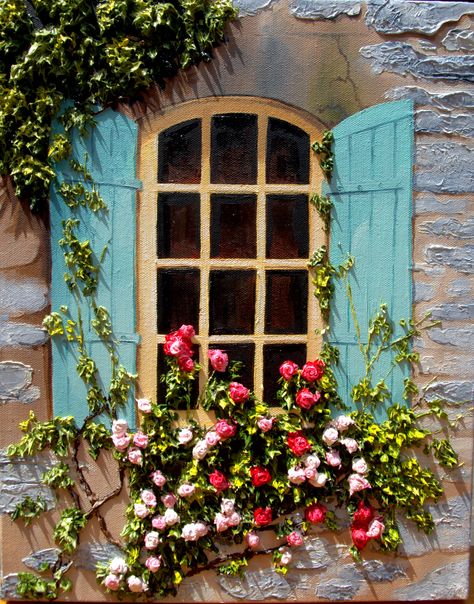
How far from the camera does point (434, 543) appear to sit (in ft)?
10.0

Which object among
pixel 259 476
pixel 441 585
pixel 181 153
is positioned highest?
pixel 181 153

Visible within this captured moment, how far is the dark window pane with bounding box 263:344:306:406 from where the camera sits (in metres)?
2.96

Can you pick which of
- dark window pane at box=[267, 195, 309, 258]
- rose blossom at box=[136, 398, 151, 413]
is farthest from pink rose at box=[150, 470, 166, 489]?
dark window pane at box=[267, 195, 309, 258]

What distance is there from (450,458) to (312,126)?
5.66 ft

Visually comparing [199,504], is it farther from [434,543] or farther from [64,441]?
[434,543]

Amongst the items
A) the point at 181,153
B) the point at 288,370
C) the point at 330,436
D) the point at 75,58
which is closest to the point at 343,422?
the point at 330,436

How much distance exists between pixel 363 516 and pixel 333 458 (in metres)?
0.31

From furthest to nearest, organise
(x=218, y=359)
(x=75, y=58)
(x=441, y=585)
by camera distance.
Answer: (x=441, y=585), (x=218, y=359), (x=75, y=58)

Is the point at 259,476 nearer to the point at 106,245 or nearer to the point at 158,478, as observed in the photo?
the point at 158,478

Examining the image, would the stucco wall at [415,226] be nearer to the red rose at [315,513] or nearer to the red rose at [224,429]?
the red rose at [315,513]

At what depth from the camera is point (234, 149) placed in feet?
9.46

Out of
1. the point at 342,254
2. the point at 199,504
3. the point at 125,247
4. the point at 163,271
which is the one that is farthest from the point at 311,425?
the point at 125,247

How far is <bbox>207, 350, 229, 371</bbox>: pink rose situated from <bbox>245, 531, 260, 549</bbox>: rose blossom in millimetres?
802

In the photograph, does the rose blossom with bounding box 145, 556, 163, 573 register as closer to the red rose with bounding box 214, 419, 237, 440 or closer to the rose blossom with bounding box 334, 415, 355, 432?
the red rose with bounding box 214, 419, 237, 440
